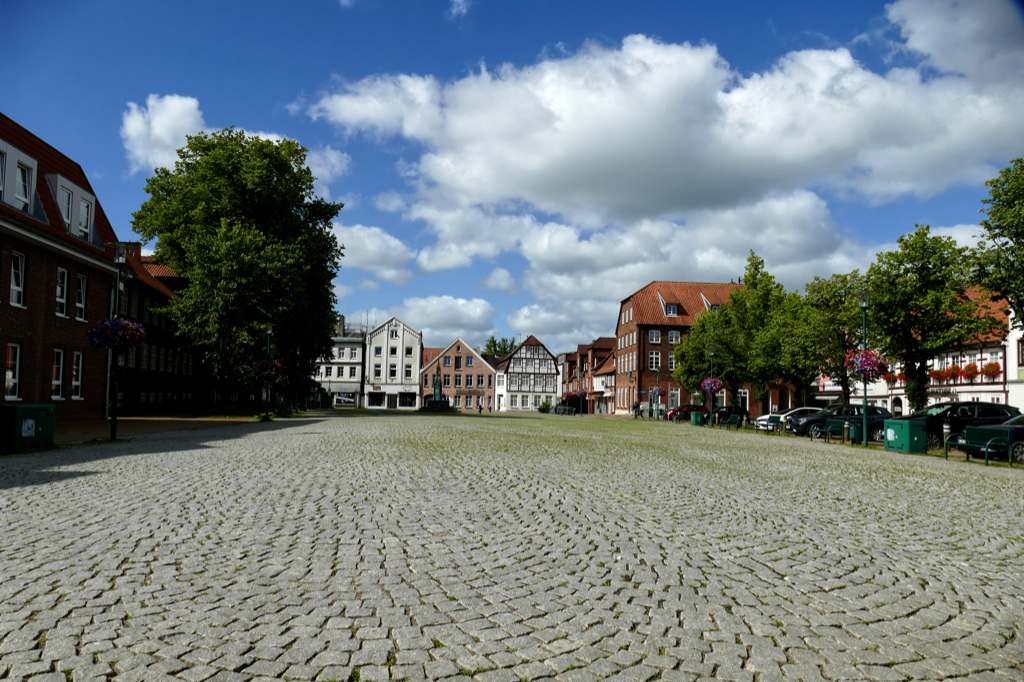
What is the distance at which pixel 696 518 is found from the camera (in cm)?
853

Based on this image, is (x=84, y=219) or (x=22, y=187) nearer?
(x=22, y=187)

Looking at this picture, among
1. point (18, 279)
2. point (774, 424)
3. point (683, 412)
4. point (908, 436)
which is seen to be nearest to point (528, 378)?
point (683, 412)

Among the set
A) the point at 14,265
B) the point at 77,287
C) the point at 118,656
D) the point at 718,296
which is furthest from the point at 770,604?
the point at 718,296

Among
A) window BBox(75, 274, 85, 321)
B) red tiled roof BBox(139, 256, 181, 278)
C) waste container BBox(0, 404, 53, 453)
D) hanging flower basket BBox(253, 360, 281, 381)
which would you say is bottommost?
waste container BBox(0, 404, 53, 453)

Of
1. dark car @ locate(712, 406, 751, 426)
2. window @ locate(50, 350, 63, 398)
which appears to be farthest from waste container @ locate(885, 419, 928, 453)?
window @ locate(50, 350, 63, 398)

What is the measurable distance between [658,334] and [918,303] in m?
49.6

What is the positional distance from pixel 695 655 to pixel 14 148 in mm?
31298

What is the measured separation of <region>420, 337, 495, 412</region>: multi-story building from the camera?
107562 mm

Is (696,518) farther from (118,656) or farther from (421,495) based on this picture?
(118,656)

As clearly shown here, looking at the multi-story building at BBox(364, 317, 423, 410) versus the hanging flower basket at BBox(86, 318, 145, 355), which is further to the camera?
the multi-story building at BBox(364, 317, 423, 410)

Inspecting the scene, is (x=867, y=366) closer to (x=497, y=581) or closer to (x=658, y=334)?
(x=497, y=581)

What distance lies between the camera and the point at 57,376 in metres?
29.6

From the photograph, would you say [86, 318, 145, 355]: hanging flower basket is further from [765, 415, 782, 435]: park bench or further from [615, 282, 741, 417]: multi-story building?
[615, 282, 741, 417]: multi-story building

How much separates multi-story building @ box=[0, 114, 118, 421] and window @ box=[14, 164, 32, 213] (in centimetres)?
4
